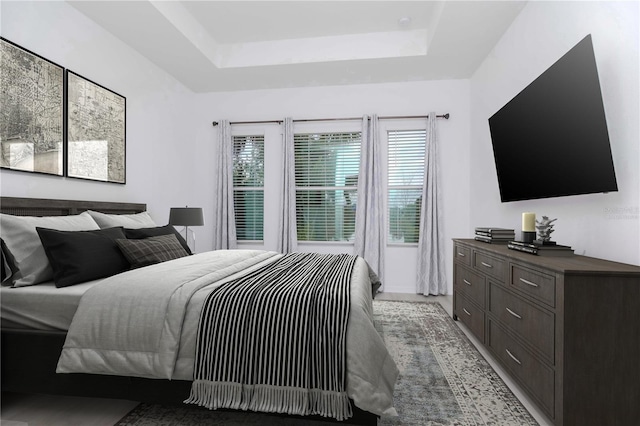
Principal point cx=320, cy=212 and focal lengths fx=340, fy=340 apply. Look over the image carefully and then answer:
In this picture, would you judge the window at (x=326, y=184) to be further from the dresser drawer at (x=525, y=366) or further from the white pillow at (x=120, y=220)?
the dresser drawer at (x=525, y=366)

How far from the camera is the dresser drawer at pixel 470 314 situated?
8.65ft

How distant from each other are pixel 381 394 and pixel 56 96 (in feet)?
10.4

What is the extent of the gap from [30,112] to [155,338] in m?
2.10

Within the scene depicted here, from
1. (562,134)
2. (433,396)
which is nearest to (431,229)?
(562,134)

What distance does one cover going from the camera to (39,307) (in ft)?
5.80

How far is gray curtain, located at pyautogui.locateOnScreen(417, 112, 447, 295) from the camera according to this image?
14.6 feet

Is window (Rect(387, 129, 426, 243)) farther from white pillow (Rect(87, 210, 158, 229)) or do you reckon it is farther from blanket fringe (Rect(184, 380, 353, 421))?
blanket fringe (Rect(184, 380, 353, 421))

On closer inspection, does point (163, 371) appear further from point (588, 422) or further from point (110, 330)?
point (588, 422)

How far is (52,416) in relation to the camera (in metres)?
1.77

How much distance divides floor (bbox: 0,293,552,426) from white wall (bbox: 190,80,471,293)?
2699 millimetres

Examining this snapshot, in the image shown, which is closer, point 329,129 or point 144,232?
point 144,232

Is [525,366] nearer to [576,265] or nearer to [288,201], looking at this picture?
[576,265]

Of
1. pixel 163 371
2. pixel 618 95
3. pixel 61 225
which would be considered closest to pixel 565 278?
pixel 618 95

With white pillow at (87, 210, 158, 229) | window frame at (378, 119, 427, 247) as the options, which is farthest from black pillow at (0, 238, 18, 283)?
window frame at (378, 119, 427, 247)
